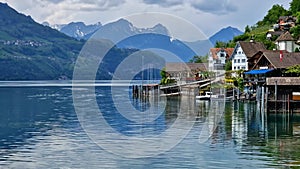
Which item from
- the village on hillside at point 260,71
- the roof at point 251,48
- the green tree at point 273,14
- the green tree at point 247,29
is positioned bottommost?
the village on hillside at point 260,71

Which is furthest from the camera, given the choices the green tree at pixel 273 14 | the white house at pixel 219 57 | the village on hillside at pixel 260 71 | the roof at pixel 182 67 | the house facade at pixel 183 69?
the green tree at pixel 273 14

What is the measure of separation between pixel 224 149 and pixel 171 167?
7.94 m

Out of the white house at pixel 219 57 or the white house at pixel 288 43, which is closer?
the white house at pixel 288 43

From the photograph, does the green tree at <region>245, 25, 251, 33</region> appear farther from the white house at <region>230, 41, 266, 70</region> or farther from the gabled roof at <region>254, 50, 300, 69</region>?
the gabled roof at <region>254, 50, 300, 69</region>

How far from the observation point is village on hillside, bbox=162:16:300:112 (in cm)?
6775

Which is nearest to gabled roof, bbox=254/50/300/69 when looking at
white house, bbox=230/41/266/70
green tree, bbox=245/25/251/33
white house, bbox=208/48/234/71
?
white house, bbox=230/41/266/70

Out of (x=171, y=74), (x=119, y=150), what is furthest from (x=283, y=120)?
(x=171, y=74)

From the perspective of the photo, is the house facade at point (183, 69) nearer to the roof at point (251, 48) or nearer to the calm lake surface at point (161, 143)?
the roof at point (251, 48)

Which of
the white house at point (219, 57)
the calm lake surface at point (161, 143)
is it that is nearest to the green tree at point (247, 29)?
the white house at point (219, 57)

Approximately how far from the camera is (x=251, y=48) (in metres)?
117

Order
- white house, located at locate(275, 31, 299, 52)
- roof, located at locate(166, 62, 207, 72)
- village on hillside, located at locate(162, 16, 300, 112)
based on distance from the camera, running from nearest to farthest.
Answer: village on hillside, located at locate(162, 16, 300, 112), white house, located at locate(275, 31, 299, 52), roof, located at locate(166, 62, 207, 72)

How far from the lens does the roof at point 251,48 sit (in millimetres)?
115250

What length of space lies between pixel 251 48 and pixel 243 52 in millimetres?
2434

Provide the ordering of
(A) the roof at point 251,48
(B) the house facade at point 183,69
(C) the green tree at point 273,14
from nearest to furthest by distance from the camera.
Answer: (A) the roof at point 251,48
(B) the house facade at point 183,69
(C) the green tree at point 273,14
